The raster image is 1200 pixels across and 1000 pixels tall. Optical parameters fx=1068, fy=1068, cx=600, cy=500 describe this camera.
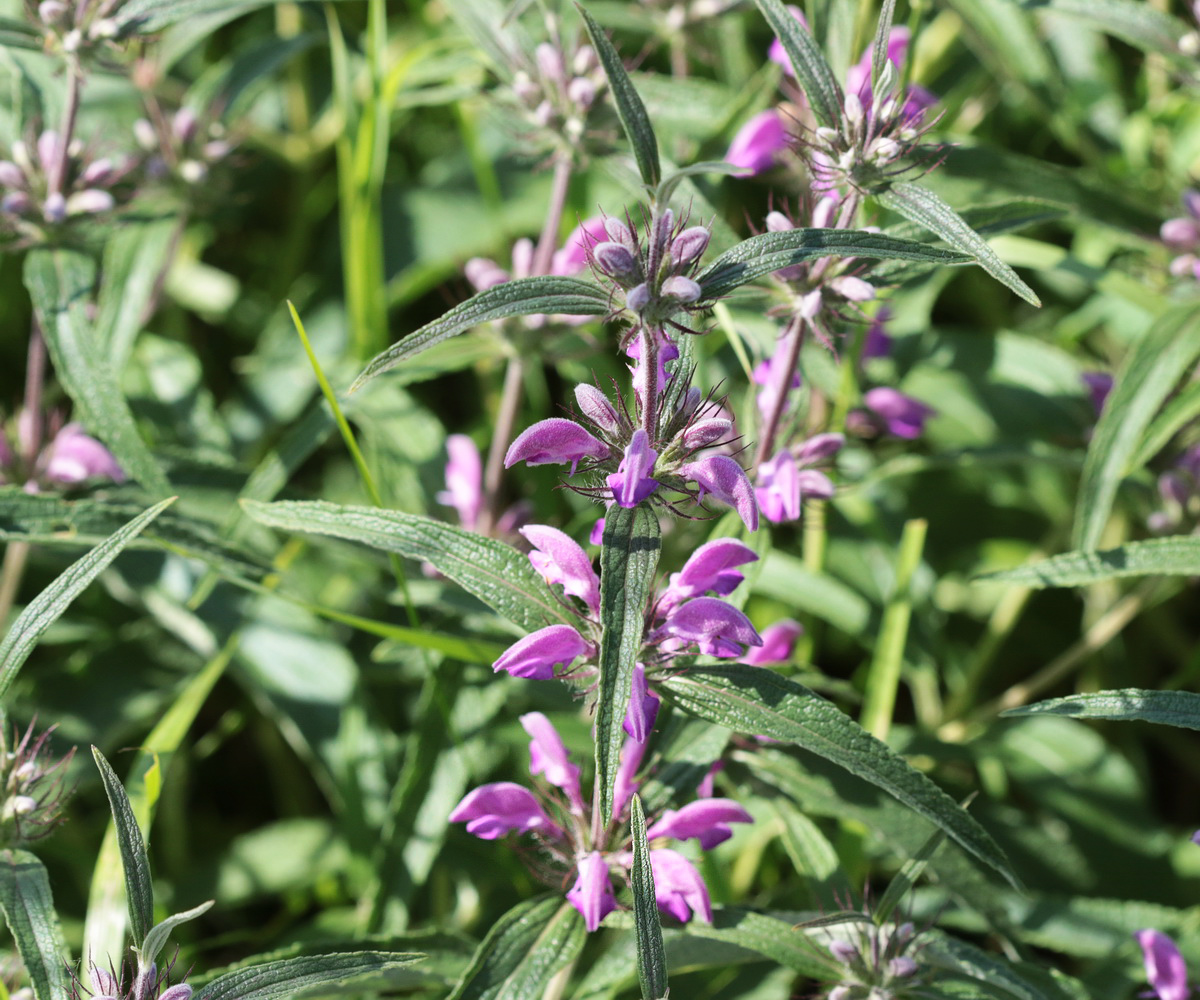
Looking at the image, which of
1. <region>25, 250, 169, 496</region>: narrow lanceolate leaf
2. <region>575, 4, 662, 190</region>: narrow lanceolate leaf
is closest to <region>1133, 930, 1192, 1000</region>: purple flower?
→ <region>575, 4, 662, 190</region>: narrow lanceolate leaf

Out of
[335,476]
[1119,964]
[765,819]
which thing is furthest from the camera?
[335,476]

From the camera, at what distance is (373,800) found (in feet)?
7.20

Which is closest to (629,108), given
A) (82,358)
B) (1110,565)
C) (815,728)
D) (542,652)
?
(542,652)

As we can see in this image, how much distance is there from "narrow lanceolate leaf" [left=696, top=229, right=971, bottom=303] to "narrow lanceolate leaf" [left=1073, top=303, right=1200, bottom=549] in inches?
35.4

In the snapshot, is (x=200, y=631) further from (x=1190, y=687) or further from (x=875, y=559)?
(x=1190, y=687)

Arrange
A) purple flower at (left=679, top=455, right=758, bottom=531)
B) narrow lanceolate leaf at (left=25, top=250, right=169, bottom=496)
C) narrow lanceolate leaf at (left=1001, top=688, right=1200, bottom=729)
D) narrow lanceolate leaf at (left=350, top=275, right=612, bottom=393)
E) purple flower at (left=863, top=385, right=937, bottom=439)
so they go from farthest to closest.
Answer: purple flower at (left=863, top=385, right=937, bottom=439) → narrow lanceolate leaf at (left=25, top=250, right=169, bottom=496) → narrow lanceolate leaf at (left=1001, top=688, right=1200, bottom=729) → purple flower at (left=679, top=455, right=758, bottom=531) → narrow lanceolate leaf at (left=350, top=275, right=612, bottom=393)

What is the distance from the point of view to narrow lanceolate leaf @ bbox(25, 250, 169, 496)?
193 cm

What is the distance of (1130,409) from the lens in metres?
2.06

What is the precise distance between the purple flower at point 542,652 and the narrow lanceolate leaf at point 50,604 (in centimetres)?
50

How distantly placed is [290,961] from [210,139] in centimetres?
201

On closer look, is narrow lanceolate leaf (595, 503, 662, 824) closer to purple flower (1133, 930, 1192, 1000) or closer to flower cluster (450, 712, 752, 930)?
flower cluster (450, 712, 752, 930)

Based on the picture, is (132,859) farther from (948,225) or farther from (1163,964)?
(1163,964)

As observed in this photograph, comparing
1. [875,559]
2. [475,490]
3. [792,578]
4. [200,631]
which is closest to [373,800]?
[200,631]

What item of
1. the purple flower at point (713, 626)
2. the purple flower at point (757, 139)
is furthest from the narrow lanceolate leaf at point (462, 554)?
the purple flower at point (757, 139)
